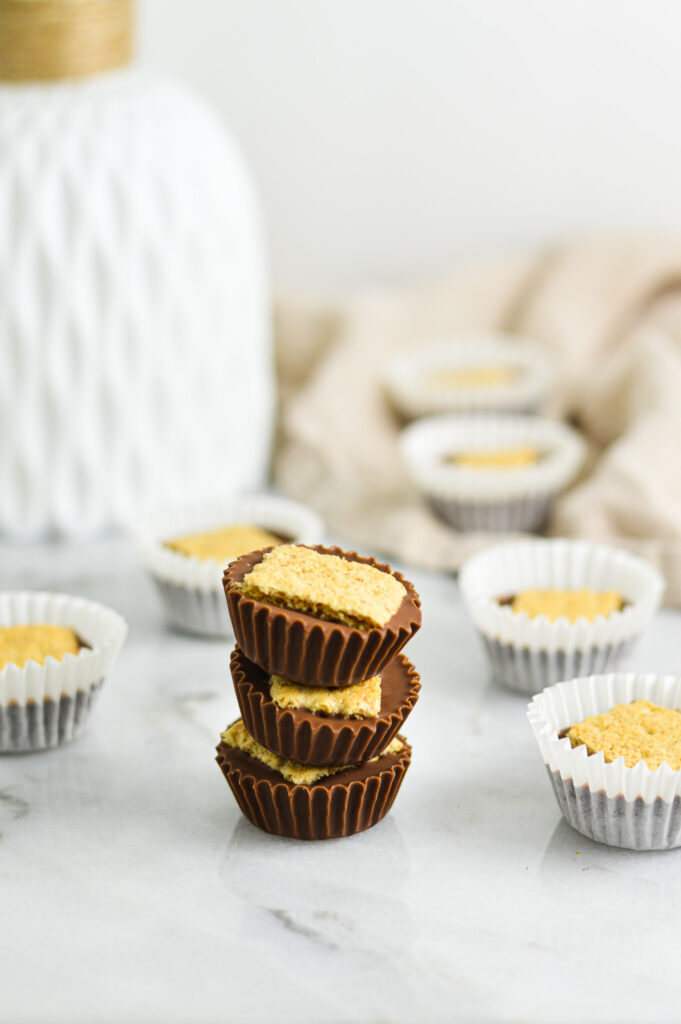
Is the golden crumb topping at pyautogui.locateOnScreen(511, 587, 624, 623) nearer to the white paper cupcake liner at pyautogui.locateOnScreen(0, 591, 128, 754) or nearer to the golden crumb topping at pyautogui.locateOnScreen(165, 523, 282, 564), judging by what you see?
the golden crumb topping at pyautogui.locateOnScreen(165, 523, 282, 564)

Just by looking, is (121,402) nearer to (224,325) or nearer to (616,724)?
(224,325)

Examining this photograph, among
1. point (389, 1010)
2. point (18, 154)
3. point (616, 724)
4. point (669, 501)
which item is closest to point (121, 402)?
point (18, 154)

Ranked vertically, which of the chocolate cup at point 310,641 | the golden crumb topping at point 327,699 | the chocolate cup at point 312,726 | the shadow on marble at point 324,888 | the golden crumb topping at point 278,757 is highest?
the chocolate cup at point 310,641

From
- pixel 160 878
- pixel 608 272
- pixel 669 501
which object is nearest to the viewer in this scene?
pixel 160 878

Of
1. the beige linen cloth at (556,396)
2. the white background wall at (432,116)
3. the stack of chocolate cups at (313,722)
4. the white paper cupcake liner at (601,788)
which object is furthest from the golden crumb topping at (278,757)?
the white background wall at (432,116)

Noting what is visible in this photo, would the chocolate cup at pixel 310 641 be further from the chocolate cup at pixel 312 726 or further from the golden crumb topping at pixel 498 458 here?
the golden crumb topping at pixel 498 458

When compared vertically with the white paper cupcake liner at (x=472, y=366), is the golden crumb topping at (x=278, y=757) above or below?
below

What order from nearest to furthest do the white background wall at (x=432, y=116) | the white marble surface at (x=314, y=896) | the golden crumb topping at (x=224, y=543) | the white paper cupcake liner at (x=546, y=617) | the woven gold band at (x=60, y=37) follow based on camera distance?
the white marble surface at (x=314, y=896)
the white paper cupcake liner at (x=546, y=617)
the golden crumb topping at (x=224, y=543)
the woven gold band at (x=60, y=37)
the white background wall at (x=432, y=116)
